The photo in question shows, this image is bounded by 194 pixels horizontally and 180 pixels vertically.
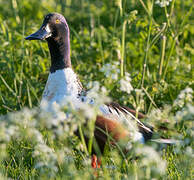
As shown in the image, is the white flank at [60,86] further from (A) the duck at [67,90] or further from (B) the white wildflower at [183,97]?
(B) the white wildflower at [183,97]

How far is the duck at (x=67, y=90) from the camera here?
3.20 m

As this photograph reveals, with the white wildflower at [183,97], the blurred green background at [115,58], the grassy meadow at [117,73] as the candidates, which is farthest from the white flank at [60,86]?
the white wildflower at [183,97]

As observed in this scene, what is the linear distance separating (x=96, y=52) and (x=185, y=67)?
103cm

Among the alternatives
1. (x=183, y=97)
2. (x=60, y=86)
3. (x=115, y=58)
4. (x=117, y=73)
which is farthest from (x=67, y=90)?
(x=115, y=58)

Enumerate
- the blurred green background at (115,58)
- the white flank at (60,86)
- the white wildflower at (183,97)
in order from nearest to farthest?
the white wildflower at (183,97)
the white flank at (60,86)
the blurred green background at (115,58)

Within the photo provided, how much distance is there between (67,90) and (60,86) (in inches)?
3.1

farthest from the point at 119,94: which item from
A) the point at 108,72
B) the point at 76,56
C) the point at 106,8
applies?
the point at 106,8

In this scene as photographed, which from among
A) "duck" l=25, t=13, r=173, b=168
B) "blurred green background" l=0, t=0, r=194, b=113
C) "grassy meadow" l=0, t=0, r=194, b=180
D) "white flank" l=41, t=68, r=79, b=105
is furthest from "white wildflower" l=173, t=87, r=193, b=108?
"blurred green background" l=0, t=0, r=194, b=113

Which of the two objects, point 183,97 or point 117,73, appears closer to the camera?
point 183,97

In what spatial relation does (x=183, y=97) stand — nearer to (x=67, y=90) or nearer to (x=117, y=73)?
(x=67, y=90)

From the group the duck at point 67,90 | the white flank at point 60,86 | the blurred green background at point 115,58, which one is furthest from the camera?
the blurred green background at point 115,58

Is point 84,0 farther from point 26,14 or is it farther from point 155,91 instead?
point 155,91

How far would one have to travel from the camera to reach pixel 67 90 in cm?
336

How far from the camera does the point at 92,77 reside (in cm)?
461
